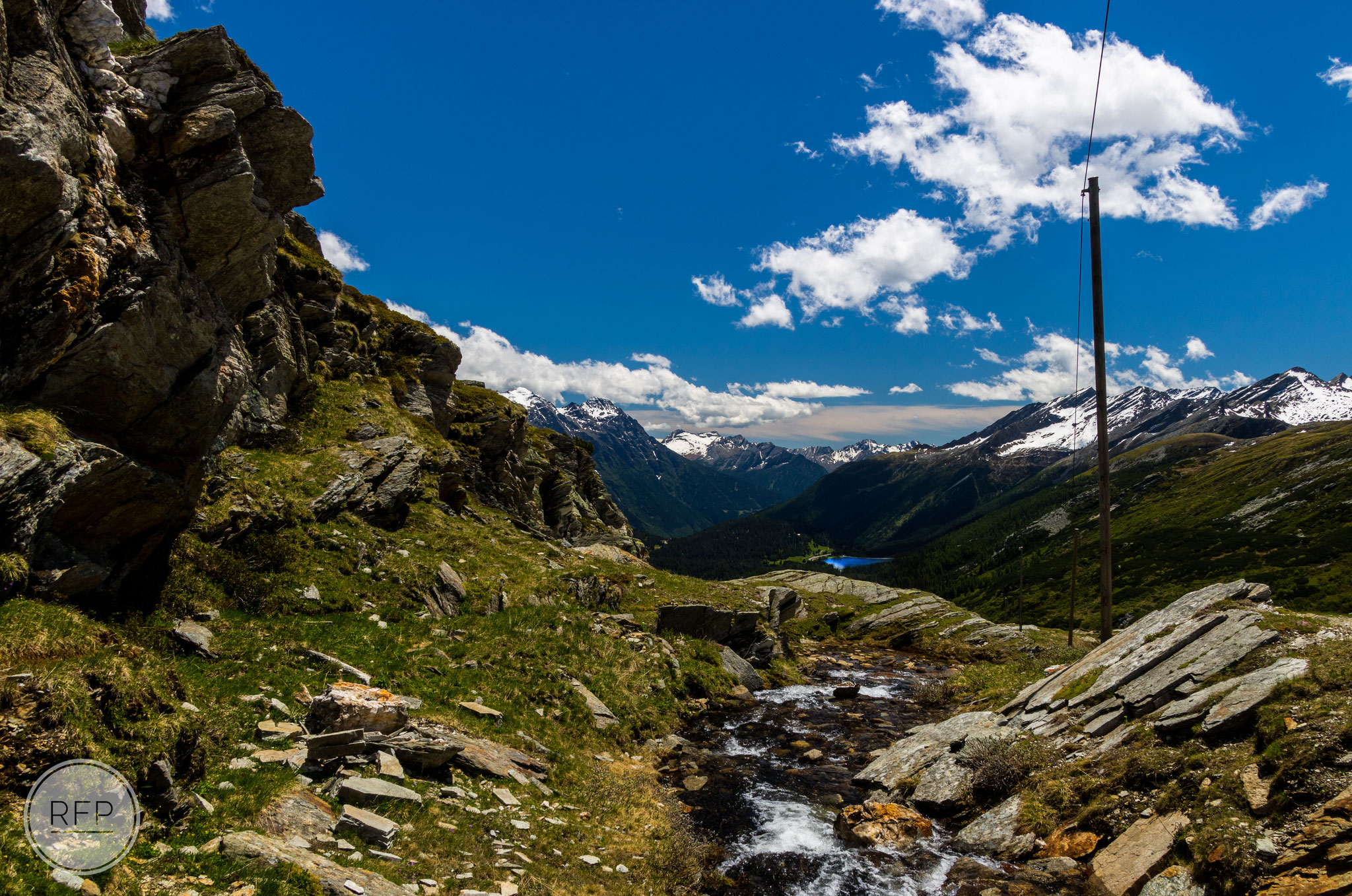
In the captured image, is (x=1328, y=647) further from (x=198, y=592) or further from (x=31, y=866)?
(x=198, y=592)

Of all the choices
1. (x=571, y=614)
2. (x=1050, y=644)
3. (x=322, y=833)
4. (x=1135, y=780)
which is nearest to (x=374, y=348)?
(x=571, y=614)

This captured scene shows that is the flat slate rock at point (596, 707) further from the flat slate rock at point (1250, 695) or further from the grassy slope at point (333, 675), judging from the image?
the flat slate rock at point (1250, 695)

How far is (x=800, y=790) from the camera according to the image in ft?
74.3

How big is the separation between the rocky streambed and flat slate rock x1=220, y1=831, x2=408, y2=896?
357 inches

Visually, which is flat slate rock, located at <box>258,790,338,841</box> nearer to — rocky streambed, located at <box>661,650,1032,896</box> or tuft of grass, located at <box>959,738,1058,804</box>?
rocky streambed, located at <box>661,650,1032,896</box>

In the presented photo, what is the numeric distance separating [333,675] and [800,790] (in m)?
17.6

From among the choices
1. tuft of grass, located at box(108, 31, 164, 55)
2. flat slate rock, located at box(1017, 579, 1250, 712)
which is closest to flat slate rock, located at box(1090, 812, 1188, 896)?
flat slate rock, located at box(1017, 579, 1250, 712)

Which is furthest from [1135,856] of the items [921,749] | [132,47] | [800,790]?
[132,47]

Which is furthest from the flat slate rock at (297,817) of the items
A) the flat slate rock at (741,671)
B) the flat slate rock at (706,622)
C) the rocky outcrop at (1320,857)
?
the flat slate rock at (741,671)

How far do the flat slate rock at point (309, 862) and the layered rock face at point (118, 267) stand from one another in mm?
8754

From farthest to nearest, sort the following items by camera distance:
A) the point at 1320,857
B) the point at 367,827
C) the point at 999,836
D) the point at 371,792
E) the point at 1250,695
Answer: the point at 999,836, the point at 1250,695, the point at 371,792, the point at 367,827, the point at 1320,857

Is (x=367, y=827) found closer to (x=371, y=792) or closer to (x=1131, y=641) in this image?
(x=371, y=792)

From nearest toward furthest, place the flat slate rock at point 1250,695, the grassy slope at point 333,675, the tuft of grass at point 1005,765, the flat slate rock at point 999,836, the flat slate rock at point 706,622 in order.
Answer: the grassy slope at point 333,675, the flat slate rock at point 1250,695, the flat slate rock at point 999,836, the tuft of grass at point 1005,765, the flat slate rock at point 706,622
